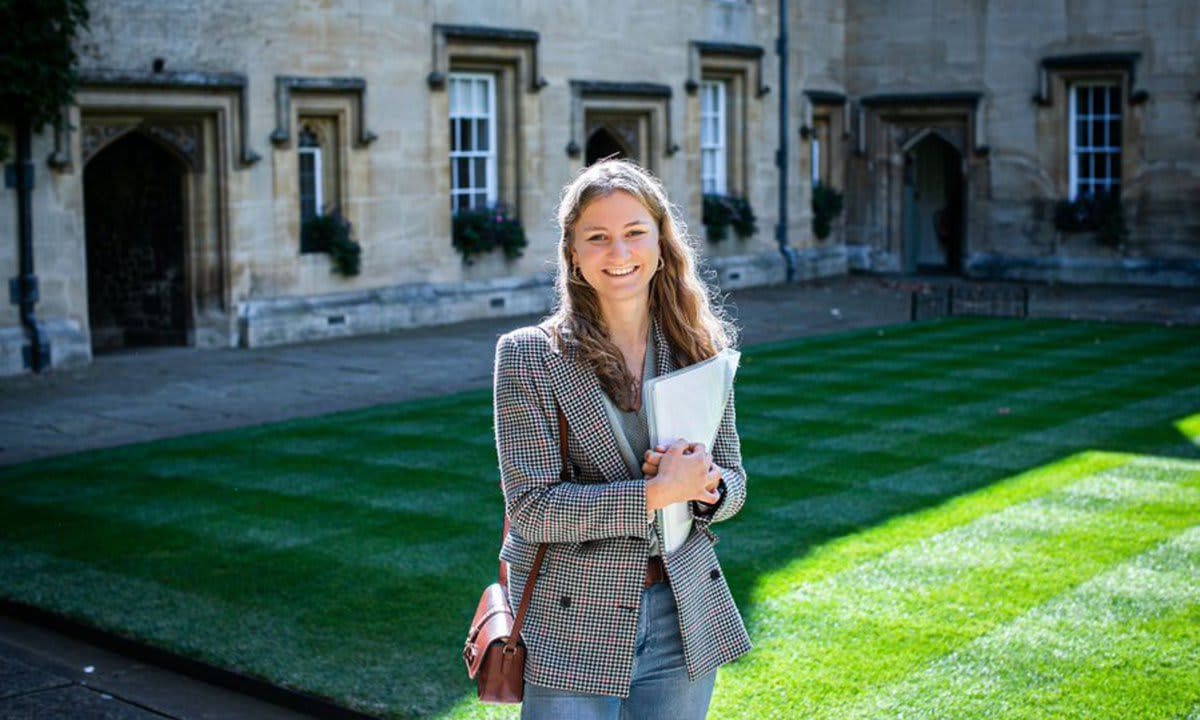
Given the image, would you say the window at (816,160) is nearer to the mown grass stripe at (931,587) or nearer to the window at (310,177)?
the window at (310,177)

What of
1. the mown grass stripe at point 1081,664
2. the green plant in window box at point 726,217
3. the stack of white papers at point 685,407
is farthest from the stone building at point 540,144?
the stack of white papers at point 685,407

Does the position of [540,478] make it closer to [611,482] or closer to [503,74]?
[611,482]

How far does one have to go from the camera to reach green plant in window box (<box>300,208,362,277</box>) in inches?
780

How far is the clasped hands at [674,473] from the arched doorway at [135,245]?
52.2 ft

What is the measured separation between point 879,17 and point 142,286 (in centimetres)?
1500

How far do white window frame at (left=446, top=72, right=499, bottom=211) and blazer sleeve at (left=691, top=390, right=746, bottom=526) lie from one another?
1797 centimetres

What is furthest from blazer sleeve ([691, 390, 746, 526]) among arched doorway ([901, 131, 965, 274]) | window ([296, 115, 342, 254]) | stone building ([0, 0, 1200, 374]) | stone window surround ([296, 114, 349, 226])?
arched doorway ([901, 131, 965, 274])

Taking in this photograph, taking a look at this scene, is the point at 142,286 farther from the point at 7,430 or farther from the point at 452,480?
the point at 452,480

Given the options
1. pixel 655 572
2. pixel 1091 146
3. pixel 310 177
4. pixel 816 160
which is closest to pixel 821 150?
pixel 816 160

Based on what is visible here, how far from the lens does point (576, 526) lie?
3.73 m

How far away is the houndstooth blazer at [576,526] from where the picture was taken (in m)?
3.74

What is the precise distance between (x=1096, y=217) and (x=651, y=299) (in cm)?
2374

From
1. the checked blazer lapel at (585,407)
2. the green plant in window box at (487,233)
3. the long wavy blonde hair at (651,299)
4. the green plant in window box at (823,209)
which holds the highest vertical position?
the green plant in window box at (823,209)

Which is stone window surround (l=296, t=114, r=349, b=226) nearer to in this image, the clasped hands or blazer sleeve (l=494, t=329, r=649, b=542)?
blazer sleeve (l=494, t=329, r=649, b=542)
